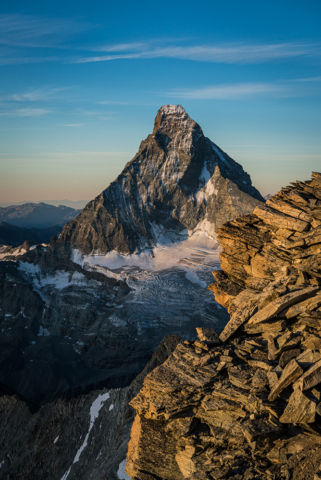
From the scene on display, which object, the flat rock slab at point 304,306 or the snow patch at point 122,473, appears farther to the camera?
the snow patch at point 122,473

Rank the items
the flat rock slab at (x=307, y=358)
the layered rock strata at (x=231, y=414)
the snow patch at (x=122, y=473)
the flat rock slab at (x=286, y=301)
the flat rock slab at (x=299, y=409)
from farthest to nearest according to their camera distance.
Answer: the snow patch at (x=122, y=473)
the flat rock slab at (x=286, y=301)
the flat rock slab at (x=307, y=358)
the layered rock strata at (x=231, y=414)
the flat rock slab at (x=299, y=409)

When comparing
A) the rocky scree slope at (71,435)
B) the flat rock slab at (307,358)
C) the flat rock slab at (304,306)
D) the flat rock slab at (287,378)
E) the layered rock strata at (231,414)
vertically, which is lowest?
the rocky scree slope at (71,435)

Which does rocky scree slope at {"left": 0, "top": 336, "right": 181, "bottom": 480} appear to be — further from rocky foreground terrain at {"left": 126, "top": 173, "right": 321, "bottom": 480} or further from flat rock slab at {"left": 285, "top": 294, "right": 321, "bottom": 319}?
flat rock slab at {"left": 285, "top": 294, "right": 321, "bottom": 319}

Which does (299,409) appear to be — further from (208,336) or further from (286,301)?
(208,336)

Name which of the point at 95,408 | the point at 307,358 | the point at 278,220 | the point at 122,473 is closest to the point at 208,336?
the point at 307,358

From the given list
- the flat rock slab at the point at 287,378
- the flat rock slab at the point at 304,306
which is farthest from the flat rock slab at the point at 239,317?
the flat rock slab at the point at 287,378

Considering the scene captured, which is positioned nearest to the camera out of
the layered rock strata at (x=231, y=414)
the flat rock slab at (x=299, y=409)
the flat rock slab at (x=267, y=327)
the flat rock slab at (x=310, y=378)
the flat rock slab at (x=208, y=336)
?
the flat rock slab at (x=299, y=409)

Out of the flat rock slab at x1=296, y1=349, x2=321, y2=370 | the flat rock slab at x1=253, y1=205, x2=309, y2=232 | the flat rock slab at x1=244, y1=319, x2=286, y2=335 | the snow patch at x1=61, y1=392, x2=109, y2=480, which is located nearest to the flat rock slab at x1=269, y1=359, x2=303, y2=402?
the flat rock slab at x1=296, y1=349, x2=321, y2=370

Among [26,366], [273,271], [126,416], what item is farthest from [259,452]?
[26,366]

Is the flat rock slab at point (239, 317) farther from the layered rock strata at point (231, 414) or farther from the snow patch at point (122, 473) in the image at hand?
the snow patch at point (122, 473)
